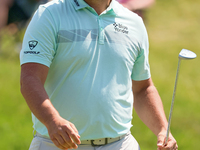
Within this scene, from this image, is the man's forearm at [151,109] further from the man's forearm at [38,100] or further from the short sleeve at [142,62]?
the man's forearm at [38,100]

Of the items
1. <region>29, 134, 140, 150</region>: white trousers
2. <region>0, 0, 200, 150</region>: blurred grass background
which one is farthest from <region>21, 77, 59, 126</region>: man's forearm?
<region>0, 0, 200, 150</region>: blurred grass background

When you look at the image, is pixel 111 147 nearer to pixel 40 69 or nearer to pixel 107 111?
pixel 107 111

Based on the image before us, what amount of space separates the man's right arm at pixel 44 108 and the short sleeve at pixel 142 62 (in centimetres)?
72

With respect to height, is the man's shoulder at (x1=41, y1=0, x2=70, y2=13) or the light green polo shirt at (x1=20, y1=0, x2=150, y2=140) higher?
the man's shoulder at (x1=41, y1=0, x2=70, y2=13)

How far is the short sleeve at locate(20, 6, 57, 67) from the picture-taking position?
224 centimetres

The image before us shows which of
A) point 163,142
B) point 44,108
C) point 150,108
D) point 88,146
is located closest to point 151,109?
point 150,108

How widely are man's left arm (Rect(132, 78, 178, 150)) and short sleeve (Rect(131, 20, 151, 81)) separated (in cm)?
6

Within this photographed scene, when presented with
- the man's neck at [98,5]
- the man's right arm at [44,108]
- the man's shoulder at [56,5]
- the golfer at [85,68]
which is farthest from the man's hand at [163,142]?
the man's shoulder at [56,5]

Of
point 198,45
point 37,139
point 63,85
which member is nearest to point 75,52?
point 63,85

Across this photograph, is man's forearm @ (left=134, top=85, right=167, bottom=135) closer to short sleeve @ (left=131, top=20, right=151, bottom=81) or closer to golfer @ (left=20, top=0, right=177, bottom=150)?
golfer @ (left=20, top=0, right=177, bottom=150)

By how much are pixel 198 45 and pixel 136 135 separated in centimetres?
506

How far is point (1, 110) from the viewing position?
6.64 m

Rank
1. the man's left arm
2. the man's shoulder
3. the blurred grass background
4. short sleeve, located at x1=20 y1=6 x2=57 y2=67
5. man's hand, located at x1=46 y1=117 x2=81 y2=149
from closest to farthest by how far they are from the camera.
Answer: man's hand, located at x1=46 y1=117 x2=81 y2=149 → short sleeve, located at x1=20 y1=6 x2=57 y2=67 → the man's shoulder → the man's left arm → the blurred grass background

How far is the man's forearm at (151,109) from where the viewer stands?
8.66 feet
